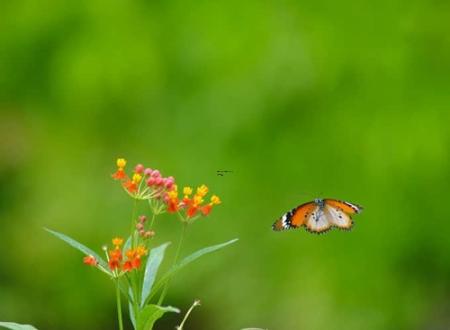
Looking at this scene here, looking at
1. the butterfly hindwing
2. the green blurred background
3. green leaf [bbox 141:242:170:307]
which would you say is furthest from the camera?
the green blurred background

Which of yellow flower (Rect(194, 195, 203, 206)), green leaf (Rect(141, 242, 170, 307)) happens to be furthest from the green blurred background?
yellow flower (Rect(194, 195, 203, 206))

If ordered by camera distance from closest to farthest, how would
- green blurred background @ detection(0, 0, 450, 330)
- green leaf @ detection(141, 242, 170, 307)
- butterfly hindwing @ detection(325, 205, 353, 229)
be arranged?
butterfly hindwing @ detection(325, 205, 353, 229) < green leaf @ detection(141, 242, 170, 307) < green blurred background @ detection(0, 0, 450, 330)

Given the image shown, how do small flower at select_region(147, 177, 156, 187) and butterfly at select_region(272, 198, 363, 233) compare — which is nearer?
butterfly at select_region(272, 198, 363, 233)

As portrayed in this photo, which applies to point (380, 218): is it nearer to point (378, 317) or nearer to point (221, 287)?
point (378, 317)

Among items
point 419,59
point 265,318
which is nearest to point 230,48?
point 419,59

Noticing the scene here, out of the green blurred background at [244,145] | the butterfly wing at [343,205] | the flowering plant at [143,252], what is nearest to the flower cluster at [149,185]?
the flowering plant at [143,252]

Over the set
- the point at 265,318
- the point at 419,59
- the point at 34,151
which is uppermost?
the point at 419,59

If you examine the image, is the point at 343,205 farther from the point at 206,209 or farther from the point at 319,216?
the point at 206,209

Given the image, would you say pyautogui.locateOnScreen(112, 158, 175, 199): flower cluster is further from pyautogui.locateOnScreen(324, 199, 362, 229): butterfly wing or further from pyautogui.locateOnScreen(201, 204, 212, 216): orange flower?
pyautogui.locateOnScreen(324, 199, 362, 229): butterfly wing
